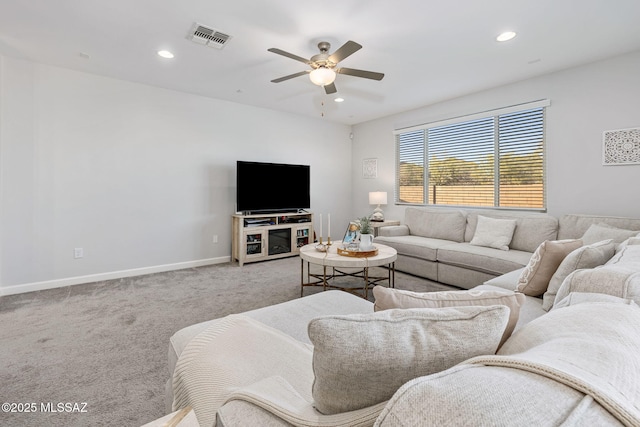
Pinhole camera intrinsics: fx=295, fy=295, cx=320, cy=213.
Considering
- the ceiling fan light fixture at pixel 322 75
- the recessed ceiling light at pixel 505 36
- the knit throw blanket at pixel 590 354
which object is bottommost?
the knit throw blanket at pixel 590 354

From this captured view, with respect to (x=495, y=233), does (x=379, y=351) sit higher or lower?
higher

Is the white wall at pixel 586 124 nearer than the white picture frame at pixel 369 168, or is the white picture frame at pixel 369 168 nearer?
the white wall at pixel 586 124

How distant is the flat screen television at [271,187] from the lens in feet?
15.1

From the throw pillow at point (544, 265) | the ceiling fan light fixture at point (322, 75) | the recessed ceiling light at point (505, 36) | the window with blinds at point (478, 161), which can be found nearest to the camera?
the throw pillow at point (544, 265)

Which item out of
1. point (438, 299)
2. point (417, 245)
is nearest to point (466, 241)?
point (417, 245)

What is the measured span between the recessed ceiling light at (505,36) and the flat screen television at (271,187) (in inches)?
128

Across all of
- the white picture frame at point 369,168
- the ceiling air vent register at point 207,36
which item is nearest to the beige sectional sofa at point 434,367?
the ceiling air vent register at point 207,36

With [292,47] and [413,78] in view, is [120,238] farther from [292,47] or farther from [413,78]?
[413,78]

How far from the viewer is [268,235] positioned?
4.80 metres

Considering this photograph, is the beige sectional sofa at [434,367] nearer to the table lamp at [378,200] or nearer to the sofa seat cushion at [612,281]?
the sofa seat cushion at [612,281]

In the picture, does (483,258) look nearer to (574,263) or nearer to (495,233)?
(495,233)

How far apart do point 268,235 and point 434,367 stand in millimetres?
4369

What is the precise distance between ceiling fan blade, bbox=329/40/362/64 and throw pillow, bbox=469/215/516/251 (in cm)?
266

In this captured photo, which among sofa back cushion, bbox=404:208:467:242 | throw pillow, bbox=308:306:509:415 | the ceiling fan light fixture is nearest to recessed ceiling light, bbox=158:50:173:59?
the ceiling fan light fixture
